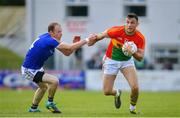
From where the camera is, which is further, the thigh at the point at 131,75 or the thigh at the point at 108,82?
the thigh at the point at 108,82

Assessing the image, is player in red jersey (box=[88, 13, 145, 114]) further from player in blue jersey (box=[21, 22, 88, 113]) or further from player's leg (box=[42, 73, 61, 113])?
player's leg (box=[42, 73, 61, 113])

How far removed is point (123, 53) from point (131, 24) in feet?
2.83

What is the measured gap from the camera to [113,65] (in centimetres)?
2081

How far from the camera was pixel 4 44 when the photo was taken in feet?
181

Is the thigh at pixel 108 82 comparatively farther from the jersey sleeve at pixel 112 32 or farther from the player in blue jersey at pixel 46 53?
the player in blue jersey at pixel 46 53

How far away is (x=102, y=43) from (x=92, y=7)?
2439 millimetres

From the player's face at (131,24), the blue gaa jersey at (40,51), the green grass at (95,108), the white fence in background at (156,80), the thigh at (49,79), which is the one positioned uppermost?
the player's face at (131,24)

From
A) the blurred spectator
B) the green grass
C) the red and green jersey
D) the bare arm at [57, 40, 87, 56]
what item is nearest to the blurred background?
the blurred spectator

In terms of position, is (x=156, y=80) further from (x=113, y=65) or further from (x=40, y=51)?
(x=40, y=51)

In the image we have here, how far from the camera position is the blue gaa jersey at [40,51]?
20.0 metres

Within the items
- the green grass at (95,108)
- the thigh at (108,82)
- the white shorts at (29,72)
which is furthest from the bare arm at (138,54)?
the white shorts at (29,72)

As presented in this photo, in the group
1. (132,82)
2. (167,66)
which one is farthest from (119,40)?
(167,66)

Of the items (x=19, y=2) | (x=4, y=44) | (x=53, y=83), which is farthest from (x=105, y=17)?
(x=53, y=83)

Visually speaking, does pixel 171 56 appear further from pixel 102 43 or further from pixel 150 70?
pixel 150 70
